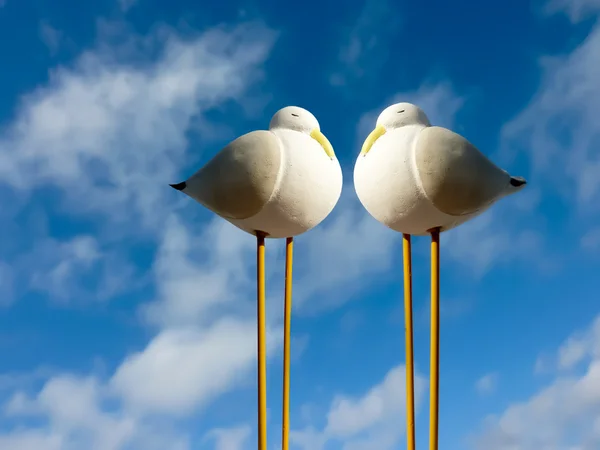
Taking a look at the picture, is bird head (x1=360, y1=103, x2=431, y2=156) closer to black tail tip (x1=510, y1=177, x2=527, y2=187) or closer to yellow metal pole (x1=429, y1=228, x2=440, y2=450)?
black tail tip (x1=510, y1=177, x2=527, y2=187)

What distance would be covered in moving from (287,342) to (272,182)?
5.86ft

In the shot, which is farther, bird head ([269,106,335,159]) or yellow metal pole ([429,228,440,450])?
bird head ([269,106,335,159])

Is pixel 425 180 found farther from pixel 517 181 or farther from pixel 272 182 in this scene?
pixel 272 182

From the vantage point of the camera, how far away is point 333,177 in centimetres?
712

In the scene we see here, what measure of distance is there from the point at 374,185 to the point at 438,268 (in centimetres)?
103

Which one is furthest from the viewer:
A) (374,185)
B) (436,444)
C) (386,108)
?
(386,108)

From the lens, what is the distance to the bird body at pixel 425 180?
6426 mm

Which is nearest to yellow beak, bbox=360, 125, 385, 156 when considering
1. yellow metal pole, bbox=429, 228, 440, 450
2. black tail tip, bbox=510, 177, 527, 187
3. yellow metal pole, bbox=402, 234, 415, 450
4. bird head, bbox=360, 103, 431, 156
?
bird head, bbox=360, 103, 431, 156

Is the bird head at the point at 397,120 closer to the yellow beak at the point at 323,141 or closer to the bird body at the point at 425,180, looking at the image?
the bird body at the point at 425,180

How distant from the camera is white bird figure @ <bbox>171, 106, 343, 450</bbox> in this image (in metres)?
6.71

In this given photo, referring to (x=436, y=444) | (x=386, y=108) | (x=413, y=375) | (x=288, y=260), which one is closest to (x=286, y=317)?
(x=288, y=260)

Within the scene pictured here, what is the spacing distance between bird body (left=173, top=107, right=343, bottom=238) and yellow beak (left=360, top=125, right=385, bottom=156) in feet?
1.28

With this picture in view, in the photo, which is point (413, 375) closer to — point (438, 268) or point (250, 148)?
point (438, 268)

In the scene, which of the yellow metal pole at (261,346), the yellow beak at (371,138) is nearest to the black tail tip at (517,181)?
the yellow beak at (371,138)
